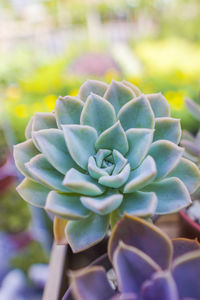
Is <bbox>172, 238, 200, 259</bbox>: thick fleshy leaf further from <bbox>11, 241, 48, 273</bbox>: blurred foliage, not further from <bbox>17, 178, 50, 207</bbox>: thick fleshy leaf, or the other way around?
<bbox>11, 241, 48, 273</bbox>: blurred foliage

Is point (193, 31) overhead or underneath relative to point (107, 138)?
underneath

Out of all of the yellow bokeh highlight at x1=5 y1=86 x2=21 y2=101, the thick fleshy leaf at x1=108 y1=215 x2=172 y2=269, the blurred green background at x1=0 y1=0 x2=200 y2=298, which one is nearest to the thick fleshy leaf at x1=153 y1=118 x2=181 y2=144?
the thick fleshy leaf at x1=108 y1=215 x2=172 y2=269

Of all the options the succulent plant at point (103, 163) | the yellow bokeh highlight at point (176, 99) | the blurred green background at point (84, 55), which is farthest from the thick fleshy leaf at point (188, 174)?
the yellow bokeh highlight at point (176, 99)

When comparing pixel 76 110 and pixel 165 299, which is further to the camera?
pixel 76 110

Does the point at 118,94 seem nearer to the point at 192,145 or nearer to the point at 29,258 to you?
the point at 192,145

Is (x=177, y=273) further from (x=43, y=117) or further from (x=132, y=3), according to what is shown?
(x=132, y=3)

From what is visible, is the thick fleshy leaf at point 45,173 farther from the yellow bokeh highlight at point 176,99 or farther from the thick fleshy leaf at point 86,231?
the yellow bokeh highlight at point 176,99

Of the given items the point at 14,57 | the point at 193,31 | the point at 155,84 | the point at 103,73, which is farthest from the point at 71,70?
the point at 193,31
